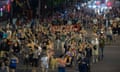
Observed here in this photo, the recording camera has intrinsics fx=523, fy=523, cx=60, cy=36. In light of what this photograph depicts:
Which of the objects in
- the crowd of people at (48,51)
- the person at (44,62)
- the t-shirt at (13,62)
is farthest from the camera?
the person at (44,62)

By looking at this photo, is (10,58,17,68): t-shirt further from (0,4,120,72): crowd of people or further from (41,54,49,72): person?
(41,54,49,72): person

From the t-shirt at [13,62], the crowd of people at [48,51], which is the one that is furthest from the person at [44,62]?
the t-shirt at [13,62]

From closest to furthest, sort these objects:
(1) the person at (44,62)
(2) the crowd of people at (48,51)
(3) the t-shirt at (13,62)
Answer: (3) the t-shirt at (13,62) → (2) the crowd of people at (48,51) → (1) the person at (44,62)

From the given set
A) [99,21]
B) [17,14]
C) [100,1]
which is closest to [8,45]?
[99,21]

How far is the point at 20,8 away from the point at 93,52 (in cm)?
3574

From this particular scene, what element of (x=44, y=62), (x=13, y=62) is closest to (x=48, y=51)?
(x=44, y=62)

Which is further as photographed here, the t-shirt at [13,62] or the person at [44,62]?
the person at [44,62]

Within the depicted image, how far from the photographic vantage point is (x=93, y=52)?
31.7 metres

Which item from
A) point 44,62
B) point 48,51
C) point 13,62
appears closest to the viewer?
point 13,62

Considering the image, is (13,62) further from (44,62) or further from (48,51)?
(48,51)

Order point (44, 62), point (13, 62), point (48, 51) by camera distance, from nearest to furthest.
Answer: point (13, 62) < point (44, 62) < point (48, 51)

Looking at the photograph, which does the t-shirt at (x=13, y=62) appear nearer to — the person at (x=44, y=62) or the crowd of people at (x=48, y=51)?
the crowd of people at (x=48, y=51)

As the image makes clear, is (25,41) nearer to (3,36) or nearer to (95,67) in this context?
(3,36)

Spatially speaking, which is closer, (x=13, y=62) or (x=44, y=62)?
(x=13, y=62)
